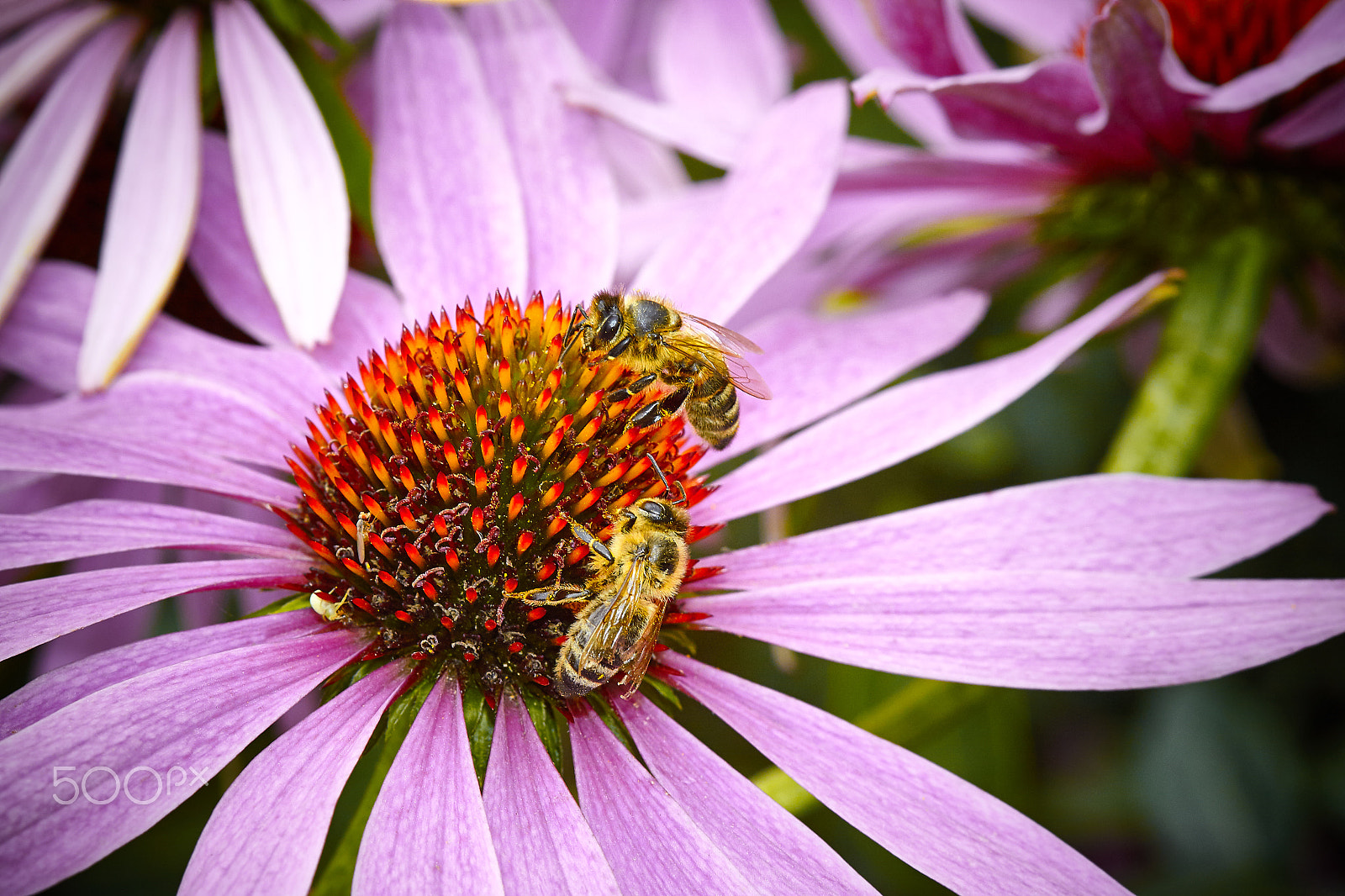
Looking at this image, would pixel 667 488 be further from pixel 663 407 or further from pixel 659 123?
pixel 659 123

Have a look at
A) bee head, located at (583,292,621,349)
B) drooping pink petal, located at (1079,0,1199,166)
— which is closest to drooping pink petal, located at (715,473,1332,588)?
bee head, located at (583,292,621,349)

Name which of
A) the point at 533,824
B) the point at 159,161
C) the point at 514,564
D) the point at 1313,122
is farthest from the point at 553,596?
the point at 1313,122

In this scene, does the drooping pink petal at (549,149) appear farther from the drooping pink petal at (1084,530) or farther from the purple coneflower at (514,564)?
the drooping pink petal at (1084,530)

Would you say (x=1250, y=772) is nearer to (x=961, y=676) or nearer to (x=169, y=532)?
(x=961, y=676)

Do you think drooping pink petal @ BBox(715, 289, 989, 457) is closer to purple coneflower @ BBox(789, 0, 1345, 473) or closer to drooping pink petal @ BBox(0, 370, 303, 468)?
purple coneflower @ BBox(789, 0, 1345, 473)

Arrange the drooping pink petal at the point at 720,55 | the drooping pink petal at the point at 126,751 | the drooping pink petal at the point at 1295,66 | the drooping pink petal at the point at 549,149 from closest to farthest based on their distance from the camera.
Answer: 1. the drooping pink petal at the point at 126,751
2. the drooping pink petal at the point at 1295,66
3. the drooping pink petal at the point at 549,149
4. the drooping pink petal at the point at 720,55

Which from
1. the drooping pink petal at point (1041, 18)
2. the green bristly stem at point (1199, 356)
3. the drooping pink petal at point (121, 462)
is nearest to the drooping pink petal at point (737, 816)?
the drooping pink petal at point (121, 462)
